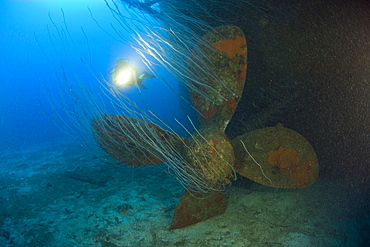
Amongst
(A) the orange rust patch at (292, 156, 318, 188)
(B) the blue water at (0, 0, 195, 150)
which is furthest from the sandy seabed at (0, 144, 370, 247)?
(B) the blue water at (0, 0, 195, 150)

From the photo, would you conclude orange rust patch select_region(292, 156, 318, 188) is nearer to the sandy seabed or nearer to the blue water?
the sandy seabed

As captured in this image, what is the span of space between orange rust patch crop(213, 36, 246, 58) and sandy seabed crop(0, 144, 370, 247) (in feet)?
5.16

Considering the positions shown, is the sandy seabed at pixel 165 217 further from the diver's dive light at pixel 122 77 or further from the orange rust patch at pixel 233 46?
the diver's dive light at pixel 122 77

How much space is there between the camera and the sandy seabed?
1.79 m

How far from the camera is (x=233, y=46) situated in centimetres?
249

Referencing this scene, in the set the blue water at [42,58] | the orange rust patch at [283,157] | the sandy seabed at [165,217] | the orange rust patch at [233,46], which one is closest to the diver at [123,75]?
the sandy seabed at [165,217]

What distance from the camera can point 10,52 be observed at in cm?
4128

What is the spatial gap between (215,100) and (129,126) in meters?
1.06

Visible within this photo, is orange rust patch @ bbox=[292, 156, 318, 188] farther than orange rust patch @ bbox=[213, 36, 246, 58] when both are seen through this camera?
No

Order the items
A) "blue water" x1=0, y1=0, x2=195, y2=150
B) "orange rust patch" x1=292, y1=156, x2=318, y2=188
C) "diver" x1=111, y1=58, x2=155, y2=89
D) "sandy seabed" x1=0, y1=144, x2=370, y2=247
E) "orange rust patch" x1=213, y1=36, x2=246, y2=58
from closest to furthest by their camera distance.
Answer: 1. "sandy seabed" x1=0, y1=144, x2=370, y2=247
2. "orange rust patch" x1=292, y1=156, x2=318, y2=188
3. "orange rust patch" x1=213, y1=36, x2=246, y2=58
4. "diver" x1=111, y1=58, x2=155, y2=89
5. "blue water" x1=0, y1=0, x2=195, y2=150

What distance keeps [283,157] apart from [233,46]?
1.34 meters

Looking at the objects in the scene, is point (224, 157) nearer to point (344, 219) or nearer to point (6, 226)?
point (344, 219)

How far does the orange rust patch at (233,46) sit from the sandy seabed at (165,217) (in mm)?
1574

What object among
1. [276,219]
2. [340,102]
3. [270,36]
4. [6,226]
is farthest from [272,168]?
[6,226]
